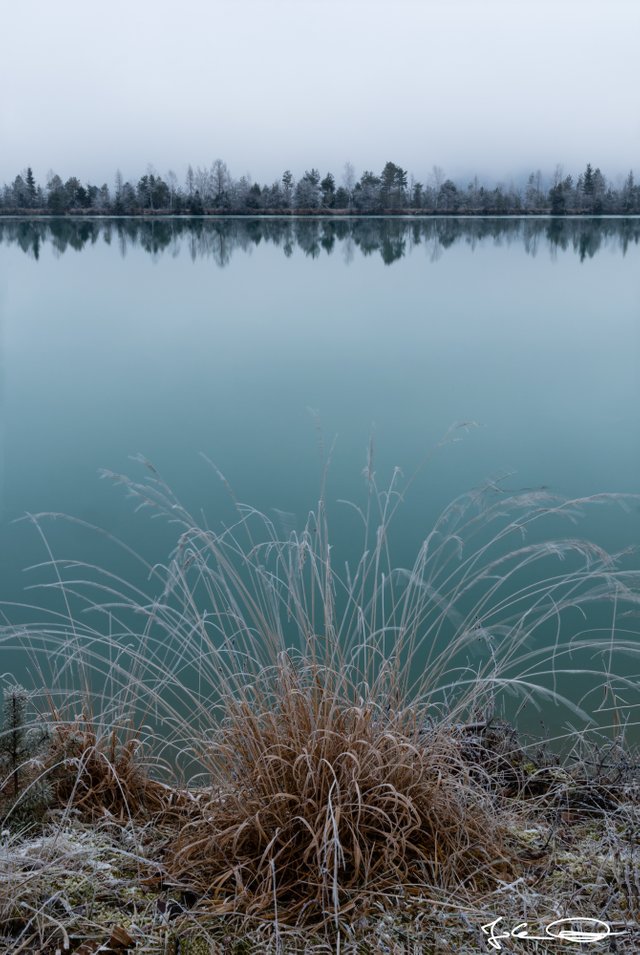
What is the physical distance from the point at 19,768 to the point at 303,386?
359 inches

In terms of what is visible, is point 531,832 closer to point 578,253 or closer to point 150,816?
point 150,816

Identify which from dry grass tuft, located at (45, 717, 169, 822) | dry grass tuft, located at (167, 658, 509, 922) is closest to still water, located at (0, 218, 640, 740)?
dry grass tuft, located at (167, 658, 509, 922)

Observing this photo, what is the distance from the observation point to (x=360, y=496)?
6.38 meters

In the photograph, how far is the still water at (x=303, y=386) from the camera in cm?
683

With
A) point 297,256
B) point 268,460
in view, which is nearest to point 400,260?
A: point 297,256

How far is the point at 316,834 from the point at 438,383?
9.93 m

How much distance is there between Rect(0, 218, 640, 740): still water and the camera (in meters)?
6.83
